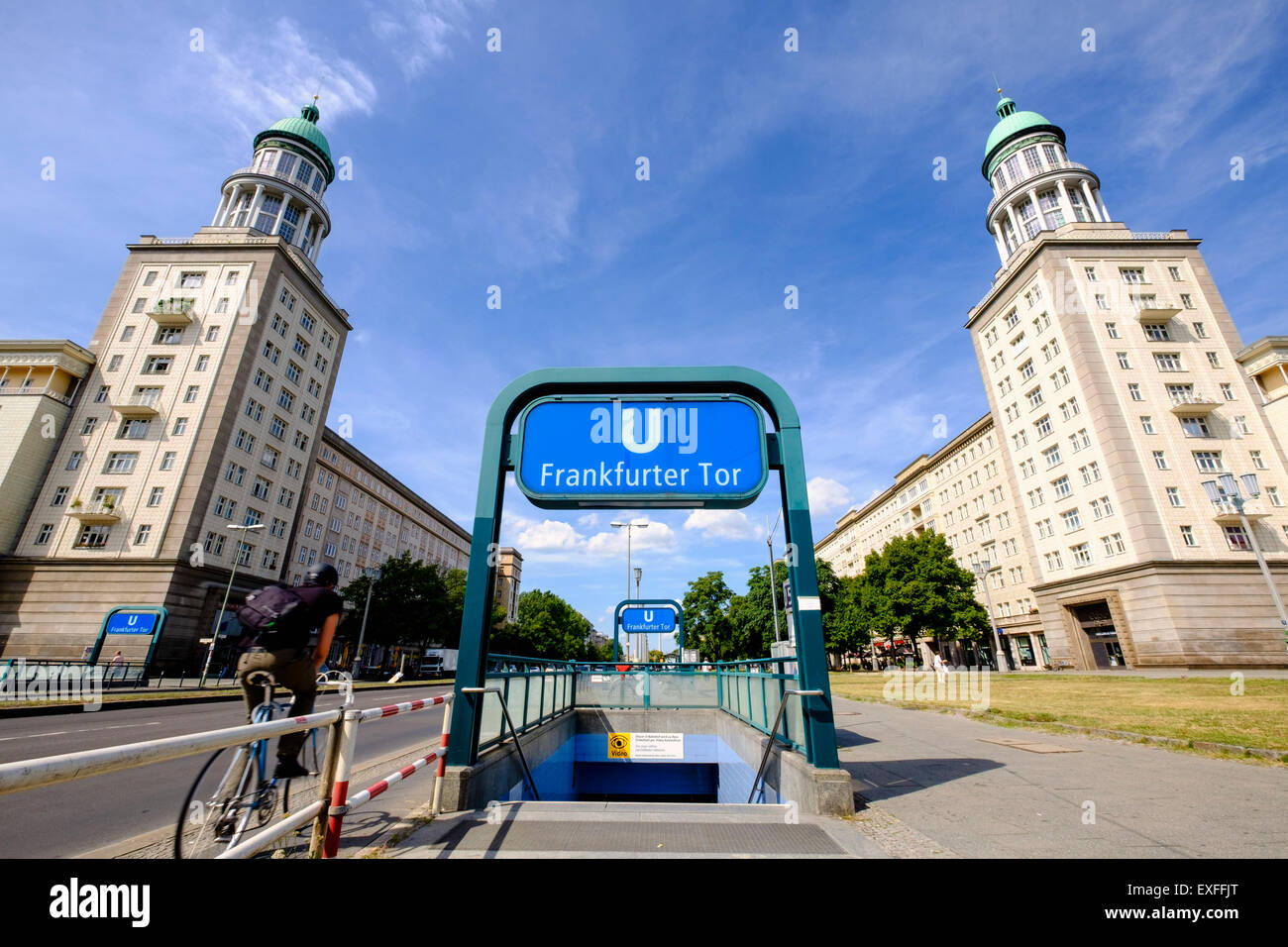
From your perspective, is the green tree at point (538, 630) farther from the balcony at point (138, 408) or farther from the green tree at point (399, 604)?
the balcony at point (138, 408)

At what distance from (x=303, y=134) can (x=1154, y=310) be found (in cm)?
7209

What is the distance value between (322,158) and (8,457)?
119 ft

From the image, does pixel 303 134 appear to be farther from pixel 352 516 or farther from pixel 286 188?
pixel 352 516

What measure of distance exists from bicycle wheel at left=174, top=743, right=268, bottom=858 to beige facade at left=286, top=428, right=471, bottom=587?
139ft

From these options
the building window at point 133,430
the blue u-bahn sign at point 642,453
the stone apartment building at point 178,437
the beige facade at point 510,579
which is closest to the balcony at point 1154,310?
the blue u-bahn sign at point 642,453


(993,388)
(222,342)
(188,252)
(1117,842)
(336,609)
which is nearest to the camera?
(1117,842)

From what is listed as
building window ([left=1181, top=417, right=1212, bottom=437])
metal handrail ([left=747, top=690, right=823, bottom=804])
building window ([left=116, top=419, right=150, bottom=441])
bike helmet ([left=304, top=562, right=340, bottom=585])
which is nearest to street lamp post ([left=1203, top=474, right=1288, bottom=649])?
building window ([left=1181, top=417, right=1212, bottom=437])

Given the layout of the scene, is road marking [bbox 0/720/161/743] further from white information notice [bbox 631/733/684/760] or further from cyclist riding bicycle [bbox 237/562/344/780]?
white information notice [bbox 631/733/684/760]

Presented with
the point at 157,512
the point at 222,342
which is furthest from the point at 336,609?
the point at 222,342

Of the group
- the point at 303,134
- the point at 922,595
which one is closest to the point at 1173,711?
the point at 922,595

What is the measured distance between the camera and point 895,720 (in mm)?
12992

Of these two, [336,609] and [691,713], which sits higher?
[336,609]

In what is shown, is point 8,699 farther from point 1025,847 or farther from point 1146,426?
point 1146,426

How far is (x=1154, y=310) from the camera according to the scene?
36.7 metres
